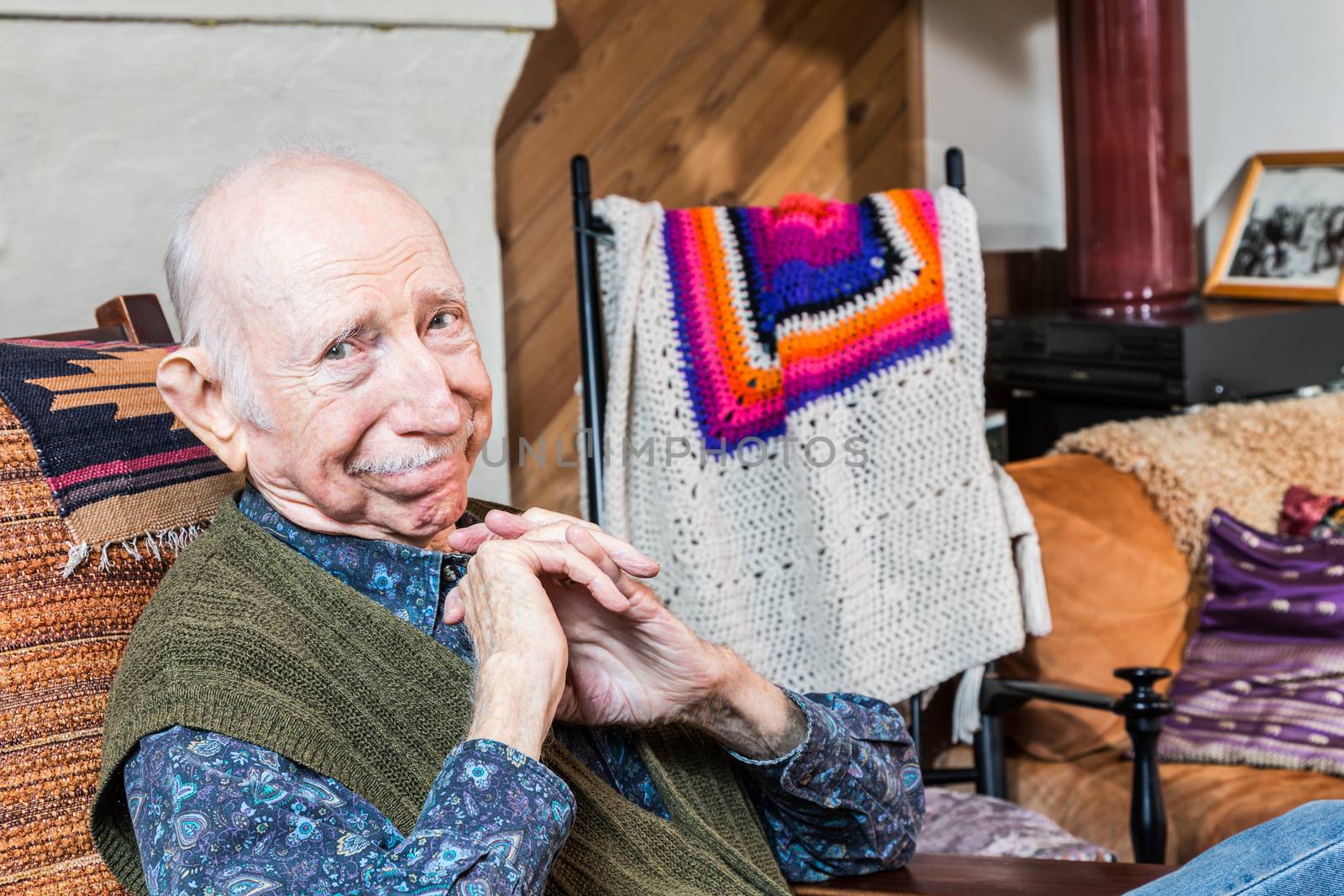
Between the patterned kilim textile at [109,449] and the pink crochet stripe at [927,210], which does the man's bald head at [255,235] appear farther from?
the pink crochet stripe at [927,210]

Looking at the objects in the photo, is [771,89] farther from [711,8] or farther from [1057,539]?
[1057,539]

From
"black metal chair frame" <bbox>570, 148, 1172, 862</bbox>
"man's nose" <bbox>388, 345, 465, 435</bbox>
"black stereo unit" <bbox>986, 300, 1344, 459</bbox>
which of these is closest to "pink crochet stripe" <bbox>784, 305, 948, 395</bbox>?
"black metal chair frame" <bbox>570, 148, 1172, 862</bbox>

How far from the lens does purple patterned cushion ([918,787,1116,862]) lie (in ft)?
5.44

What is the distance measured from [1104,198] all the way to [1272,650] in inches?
40.8

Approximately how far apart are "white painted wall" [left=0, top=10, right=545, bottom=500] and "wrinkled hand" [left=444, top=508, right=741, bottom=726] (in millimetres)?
927

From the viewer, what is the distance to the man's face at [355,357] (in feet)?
3.28

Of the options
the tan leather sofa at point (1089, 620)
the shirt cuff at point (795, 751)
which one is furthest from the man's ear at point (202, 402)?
the tan leather sofa at point (1089, 620)

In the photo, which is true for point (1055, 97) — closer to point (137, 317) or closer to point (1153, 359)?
point (1153, 359)

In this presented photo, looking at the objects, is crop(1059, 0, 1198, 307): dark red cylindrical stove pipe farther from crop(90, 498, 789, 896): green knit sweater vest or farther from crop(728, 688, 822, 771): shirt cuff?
crop(90, 498, 789, 896): green knit sweater vest

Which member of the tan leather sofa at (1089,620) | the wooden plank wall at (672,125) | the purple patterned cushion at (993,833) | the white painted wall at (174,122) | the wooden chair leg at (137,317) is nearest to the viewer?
the wooden chair leg at (137,317)

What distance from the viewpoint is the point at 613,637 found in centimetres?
109

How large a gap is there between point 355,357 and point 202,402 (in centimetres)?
14

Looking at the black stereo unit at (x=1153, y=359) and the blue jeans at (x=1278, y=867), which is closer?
the blue jeans at (x=1278, y=867)

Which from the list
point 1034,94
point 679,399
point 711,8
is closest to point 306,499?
point 679,399
